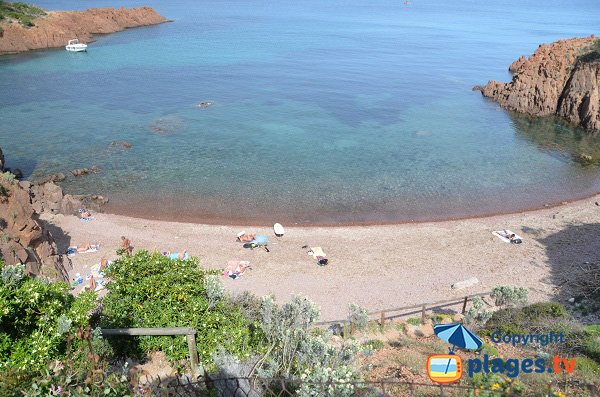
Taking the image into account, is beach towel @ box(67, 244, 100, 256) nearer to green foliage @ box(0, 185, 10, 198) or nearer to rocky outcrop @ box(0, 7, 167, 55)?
green foliage @ box(0, 185, 10, 198)

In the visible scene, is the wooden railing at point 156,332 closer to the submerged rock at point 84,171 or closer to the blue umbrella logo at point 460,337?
the blue umbrella logo at point 460,337

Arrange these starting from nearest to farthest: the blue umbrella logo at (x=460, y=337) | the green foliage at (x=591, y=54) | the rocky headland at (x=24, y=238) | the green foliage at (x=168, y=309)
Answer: the green foliage at (x=168, y=309)
the blue umbrella logo at (x=460, y=337)
the rocky headland at (x=24, y=238)
the green foliage at (x=591, y=54)

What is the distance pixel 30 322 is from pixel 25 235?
12.9m

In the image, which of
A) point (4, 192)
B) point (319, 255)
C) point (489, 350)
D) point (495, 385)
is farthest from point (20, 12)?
point (495, 385)

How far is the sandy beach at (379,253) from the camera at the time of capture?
1992cm

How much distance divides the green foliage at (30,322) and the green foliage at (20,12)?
3264 inches

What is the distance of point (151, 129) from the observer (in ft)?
138

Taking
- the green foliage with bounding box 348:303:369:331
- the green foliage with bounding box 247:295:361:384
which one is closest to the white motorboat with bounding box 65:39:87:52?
the green foliage with bounding box 348:303:369:331

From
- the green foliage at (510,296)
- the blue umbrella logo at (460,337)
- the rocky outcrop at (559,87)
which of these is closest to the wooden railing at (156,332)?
the blue umbrella logo at (460,337)

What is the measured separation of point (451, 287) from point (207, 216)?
15152mm

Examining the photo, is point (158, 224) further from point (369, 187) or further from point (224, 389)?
point (224, 389)

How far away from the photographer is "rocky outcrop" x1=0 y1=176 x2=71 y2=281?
17547 millimetres

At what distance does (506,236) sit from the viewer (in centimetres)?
2527

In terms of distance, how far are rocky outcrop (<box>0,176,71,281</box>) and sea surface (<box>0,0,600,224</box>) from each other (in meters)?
8.84
